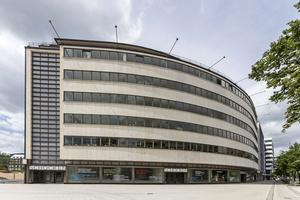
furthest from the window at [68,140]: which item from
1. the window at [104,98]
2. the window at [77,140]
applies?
the window at [104,98]

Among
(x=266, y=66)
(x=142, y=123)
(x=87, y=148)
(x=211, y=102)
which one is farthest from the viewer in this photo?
(x=211, y=102)

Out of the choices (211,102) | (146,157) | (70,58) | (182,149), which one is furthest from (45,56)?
(211,102)

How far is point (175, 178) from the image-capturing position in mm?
37125

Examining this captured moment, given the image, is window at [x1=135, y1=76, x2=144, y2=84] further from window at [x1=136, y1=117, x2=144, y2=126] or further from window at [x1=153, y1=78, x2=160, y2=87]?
window at [x1=136, y1=117, x2=144, y2=126]

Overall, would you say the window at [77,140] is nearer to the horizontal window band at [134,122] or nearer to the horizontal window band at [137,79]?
the horizontal window band at [134,122]

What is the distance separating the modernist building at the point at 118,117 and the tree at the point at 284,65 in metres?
23.5

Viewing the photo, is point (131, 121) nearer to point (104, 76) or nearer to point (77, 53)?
point (104, 76)

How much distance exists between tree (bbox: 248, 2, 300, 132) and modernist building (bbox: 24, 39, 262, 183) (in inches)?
924

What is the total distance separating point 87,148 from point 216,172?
81.5 feet

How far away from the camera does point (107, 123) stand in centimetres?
3278

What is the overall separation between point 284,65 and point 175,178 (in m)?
29.4

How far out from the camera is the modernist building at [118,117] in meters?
32.3

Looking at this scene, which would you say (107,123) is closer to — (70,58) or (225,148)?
(70,58)

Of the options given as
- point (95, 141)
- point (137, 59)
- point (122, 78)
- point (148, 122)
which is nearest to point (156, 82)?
point (137, 59)
